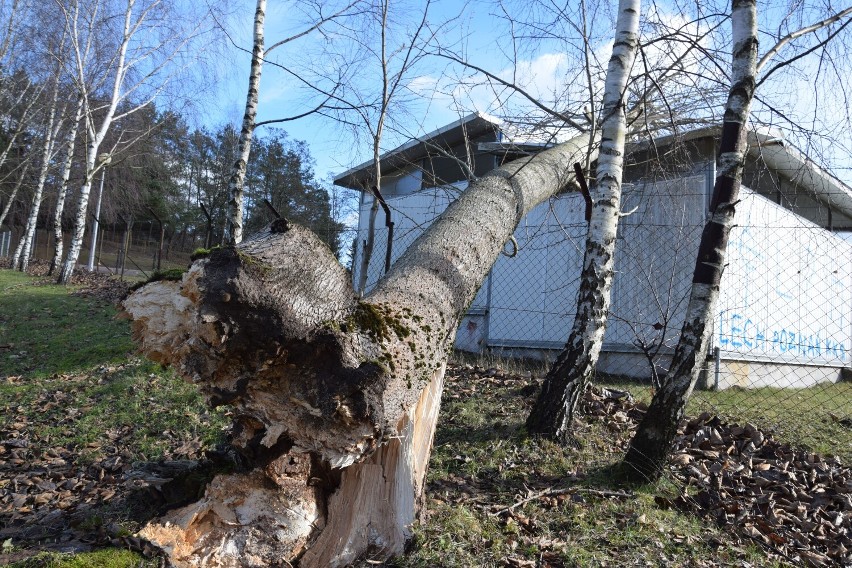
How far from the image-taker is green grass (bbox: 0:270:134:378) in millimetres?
6855

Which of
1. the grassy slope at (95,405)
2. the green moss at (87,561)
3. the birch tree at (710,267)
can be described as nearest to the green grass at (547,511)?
the birch tree at (710,267)

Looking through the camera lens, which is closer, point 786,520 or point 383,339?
point 383,339

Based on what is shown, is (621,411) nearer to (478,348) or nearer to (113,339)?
(478,348)

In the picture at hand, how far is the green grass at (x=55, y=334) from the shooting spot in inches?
270

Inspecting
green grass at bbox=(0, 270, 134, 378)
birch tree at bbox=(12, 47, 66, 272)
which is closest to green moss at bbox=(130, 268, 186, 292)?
green grass at bbox=(0, 270, 134, 378)

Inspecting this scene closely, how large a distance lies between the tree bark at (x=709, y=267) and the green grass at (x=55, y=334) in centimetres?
473

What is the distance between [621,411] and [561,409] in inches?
40.8

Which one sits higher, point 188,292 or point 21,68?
point 21,68

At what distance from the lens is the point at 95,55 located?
14.3 meters

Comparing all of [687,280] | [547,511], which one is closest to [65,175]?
[687,280]

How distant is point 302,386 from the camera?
88.5 inches

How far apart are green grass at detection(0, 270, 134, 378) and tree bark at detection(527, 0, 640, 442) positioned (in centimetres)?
406

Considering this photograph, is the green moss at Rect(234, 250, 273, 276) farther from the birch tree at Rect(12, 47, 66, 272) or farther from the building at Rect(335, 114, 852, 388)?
the birch tree at Rect(12, 47, 66, 272)

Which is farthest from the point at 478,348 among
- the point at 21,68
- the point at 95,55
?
the point at 21,68
